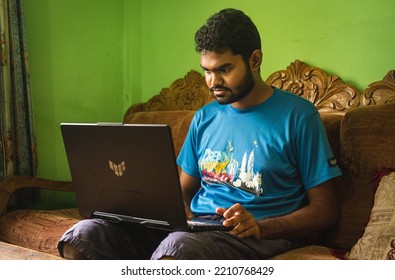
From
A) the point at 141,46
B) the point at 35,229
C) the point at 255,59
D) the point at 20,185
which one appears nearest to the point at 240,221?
the point at 255,59

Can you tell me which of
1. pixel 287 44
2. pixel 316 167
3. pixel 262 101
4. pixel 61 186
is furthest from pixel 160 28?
pixel 316 167

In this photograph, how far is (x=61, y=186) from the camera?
2258 mm

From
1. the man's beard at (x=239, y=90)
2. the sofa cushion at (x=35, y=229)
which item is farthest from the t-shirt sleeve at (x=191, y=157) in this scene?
the sofa cushion at (x=35, y=229)

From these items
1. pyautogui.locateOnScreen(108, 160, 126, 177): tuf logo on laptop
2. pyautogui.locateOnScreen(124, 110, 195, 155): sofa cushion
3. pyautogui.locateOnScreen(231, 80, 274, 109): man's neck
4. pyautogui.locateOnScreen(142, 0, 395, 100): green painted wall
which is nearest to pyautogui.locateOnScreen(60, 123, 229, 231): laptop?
pyautogui.locateOnScreen(108, 160, 126, 177): tuf logo on laptop

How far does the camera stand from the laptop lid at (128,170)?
110cm

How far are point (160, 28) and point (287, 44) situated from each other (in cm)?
86

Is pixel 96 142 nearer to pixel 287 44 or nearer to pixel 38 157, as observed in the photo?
pixel 287 44

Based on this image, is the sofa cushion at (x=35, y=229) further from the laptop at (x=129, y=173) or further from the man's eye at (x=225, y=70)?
the man's eye at (x=225, y=70)

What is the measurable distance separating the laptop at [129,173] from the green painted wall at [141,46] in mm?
1027

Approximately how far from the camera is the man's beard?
1420 millimetres

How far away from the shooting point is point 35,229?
1834 millimetres

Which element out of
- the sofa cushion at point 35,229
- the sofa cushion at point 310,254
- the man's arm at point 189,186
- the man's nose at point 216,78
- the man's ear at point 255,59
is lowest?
the sofa cushion at point 35,229

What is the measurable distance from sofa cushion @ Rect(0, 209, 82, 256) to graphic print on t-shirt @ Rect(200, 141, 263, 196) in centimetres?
65

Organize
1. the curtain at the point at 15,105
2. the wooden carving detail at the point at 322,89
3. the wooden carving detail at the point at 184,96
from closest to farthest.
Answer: the wooden carving detail at the point at 322,89 → the curtain at the point at 15,105 → the wooden carving detail at the point at 184,96
